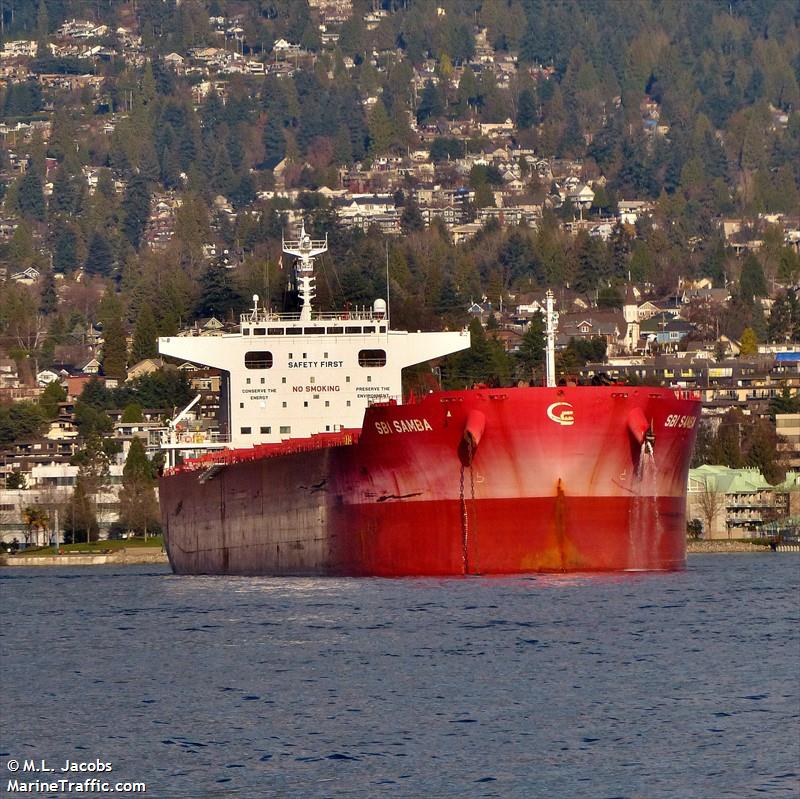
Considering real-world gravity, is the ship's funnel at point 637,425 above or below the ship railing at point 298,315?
below

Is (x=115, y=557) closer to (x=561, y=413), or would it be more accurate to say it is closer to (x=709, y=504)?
(x=709, y=504)

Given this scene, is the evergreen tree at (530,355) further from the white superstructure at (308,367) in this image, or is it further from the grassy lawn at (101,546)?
the white superstructure at (308,367)

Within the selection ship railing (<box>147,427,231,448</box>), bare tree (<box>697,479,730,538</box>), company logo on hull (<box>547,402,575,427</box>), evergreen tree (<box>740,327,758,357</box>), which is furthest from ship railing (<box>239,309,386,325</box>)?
evergreen tree (<box>740,327,758,357</box>)

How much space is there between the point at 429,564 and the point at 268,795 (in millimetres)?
25284

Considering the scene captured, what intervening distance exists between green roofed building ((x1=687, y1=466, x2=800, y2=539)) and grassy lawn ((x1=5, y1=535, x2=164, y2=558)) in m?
23.1

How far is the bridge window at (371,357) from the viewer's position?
68.2m

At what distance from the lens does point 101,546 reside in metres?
112

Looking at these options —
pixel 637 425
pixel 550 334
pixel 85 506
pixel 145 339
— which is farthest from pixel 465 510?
pixel 145 339

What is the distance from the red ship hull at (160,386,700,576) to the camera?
53.5 metres

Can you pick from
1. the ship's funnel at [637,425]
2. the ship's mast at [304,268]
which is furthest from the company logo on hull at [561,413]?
the ship's mast at [304,268]

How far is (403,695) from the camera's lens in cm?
3725

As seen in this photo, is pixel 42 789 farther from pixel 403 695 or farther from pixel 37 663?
pixel 37 663

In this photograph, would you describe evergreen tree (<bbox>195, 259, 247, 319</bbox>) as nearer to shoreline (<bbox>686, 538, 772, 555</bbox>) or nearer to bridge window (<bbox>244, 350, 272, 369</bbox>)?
shoreline (<bbox>686, 538, 772, 555</bbox>)

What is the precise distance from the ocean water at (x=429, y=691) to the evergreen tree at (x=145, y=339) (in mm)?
122088
